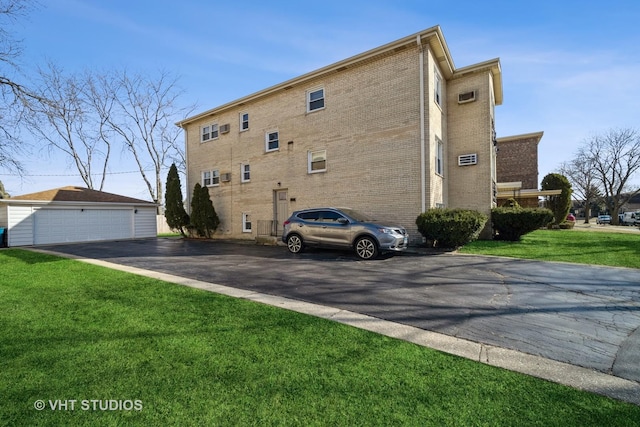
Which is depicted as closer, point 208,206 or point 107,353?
point 107,353

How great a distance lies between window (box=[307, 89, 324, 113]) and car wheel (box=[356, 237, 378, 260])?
25.6 feet

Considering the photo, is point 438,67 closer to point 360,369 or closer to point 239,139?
point 239,139

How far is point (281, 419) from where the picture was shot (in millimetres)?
2123

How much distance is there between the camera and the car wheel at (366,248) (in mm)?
9484

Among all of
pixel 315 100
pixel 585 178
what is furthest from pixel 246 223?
pixel 585 178

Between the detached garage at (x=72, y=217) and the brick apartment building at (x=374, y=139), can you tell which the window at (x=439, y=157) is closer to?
the brick apartment building at (x=374, y=139)

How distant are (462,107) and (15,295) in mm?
16345

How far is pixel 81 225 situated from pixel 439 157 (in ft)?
69.2

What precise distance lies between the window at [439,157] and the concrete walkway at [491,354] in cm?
1039

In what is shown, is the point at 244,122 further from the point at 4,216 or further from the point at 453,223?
the point at 4,216

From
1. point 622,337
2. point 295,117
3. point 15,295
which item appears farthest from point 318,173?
point 622,337

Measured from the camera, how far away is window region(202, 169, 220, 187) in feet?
63.9

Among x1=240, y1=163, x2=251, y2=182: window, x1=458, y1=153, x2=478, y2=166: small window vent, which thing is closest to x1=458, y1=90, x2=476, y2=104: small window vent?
x1=458, y1=153, x2=478, y2=166: small window vent

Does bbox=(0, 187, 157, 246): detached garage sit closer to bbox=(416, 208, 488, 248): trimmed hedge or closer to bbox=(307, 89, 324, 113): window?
bbox=(307, 89, 324, 113): window
